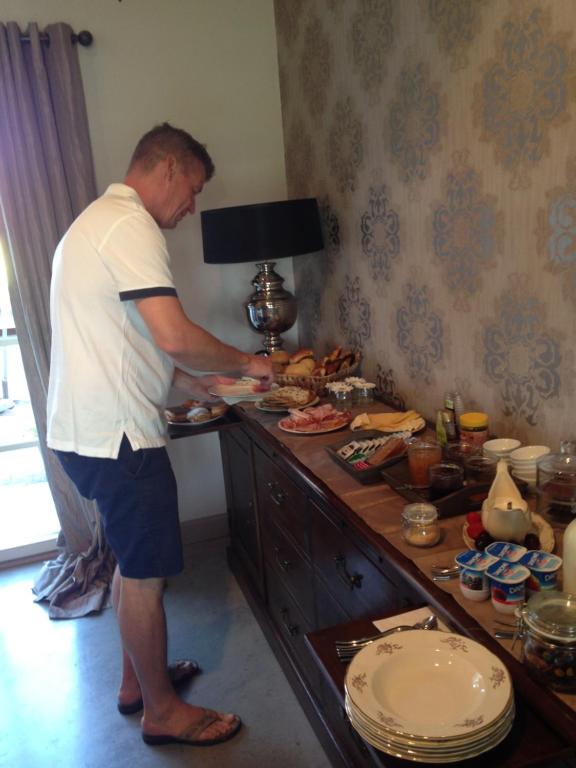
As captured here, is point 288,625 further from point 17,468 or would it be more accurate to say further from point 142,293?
point 17,468

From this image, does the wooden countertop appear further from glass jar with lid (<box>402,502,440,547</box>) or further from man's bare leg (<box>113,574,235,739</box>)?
man's bare leg (<box>113,574,235,739</box>)

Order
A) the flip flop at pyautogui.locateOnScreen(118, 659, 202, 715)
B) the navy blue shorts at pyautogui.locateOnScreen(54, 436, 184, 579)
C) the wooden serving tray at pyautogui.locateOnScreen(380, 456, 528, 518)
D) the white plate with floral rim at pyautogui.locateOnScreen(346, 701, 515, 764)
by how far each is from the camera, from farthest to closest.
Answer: the flip flop at pyautogui.locateOnScreen(118, 659, 202, 715) → the navy blue shorts at pyautogui.locateOnScreen(54, 436, 184, 579) → the wooden serving tray at pyautogui.locateOnScreen(380, 456, 528, 518) → the white plate with floral rim at pyautogui.locateOnScreen(346, 701, 515, 764)

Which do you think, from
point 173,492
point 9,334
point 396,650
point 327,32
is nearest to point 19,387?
point 9,334

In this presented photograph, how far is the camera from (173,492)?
5.85 feet

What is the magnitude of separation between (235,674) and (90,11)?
2624 mm

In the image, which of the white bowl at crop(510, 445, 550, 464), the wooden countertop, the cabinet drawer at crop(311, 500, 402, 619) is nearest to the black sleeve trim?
the wooden countertop

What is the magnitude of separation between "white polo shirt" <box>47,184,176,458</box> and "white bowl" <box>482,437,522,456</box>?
2.81ft

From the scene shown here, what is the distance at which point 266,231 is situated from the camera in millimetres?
2346

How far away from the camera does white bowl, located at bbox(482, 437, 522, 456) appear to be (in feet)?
4.67

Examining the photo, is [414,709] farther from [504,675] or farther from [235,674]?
[235,674]

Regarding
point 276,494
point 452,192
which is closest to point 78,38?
point 452,192

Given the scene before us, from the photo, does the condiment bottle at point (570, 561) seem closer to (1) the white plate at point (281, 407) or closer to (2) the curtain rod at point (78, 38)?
(1) the white plate at point (281, 407)

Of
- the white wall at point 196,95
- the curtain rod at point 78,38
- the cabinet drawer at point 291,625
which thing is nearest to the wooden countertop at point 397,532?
the cabinet drawer at point 291,625

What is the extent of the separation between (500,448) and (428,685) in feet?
2.22
